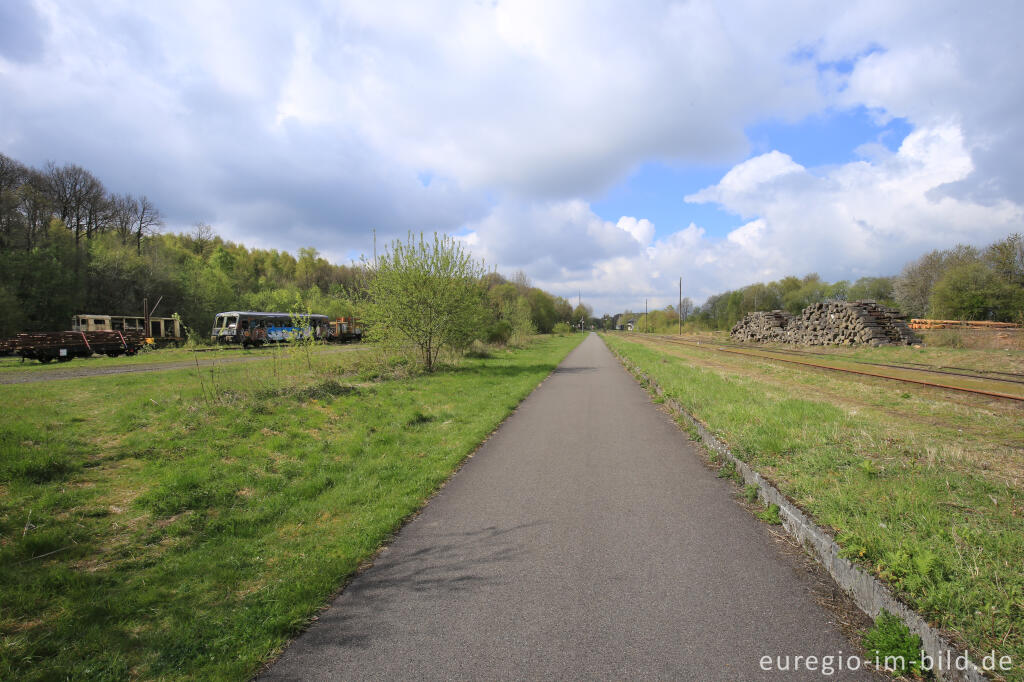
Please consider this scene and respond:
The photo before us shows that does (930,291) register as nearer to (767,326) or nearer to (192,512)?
(767,326)

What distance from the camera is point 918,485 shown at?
167 inches

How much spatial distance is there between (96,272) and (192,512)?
49.8 metres

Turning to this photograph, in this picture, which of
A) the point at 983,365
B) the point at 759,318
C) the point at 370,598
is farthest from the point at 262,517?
the point at 759,318

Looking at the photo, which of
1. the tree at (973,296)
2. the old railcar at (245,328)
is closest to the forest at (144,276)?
the tree at (973,296)

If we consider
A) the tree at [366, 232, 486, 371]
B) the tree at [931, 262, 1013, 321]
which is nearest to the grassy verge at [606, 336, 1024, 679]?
the tree at [366, 232, 486, 371]

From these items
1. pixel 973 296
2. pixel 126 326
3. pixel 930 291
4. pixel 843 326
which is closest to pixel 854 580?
pixel 843 326

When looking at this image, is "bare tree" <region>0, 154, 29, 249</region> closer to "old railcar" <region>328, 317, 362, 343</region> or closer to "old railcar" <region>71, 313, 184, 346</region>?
"old railcar" <region>71, 313, 184, 346</region>

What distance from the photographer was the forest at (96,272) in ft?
109

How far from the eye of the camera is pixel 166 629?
2.97 m

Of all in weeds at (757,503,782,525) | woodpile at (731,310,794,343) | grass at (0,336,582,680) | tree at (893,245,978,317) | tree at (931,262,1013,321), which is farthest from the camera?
tree at (893,245,978,317)

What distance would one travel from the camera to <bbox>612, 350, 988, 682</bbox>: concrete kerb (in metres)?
2.32

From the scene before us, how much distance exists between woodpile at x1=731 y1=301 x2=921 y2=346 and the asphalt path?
22.2m

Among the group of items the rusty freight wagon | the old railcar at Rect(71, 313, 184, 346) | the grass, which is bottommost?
the grass

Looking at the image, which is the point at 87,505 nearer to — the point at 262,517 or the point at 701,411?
the point at 262,517
